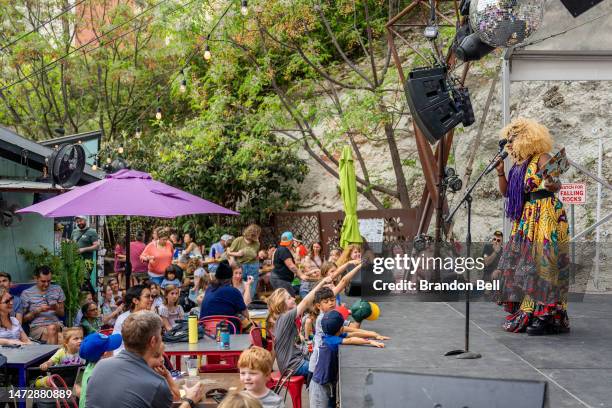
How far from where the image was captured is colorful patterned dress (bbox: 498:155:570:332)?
605 cm

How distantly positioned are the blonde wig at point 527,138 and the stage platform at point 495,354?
1483 mm

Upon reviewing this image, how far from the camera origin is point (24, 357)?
6.58 m

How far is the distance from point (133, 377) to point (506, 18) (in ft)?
12.4

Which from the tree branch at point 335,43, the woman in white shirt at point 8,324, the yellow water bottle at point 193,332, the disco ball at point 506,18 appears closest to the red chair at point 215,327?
the yellow water bottle at point 193,332

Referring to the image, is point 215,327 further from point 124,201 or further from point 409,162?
point 409,162

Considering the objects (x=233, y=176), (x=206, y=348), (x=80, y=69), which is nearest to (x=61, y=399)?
(x=206, y=348)

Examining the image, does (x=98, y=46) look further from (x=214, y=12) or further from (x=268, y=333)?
(x=268, y=333)

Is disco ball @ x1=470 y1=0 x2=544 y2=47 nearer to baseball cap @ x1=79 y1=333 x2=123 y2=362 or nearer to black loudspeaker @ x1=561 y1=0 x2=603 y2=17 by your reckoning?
black loudspeaker @ x1=561 y1=0 x2=603 y2=17

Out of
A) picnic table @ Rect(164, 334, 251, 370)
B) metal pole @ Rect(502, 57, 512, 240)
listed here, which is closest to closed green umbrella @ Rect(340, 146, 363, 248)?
metal pole @ Rect(502, 57, 512, 240)

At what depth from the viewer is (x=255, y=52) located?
670 inches

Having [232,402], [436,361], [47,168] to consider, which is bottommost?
[436,361]

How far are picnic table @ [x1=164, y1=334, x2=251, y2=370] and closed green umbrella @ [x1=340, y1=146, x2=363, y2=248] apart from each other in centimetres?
413

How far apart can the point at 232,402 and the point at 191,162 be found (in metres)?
15.3

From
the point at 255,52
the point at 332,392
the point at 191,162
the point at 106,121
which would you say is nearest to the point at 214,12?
the point at 255,52
